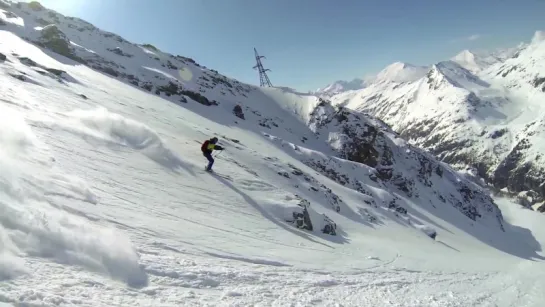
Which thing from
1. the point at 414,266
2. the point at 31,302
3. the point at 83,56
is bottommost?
the point at 31,302

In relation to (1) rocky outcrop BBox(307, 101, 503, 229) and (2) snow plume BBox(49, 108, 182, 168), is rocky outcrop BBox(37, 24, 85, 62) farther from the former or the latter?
(1) rocky outcrop BBox(307, 101, 503, 229)

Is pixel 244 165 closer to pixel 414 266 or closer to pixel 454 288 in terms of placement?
pixel 414 266

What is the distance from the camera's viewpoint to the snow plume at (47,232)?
698 cm

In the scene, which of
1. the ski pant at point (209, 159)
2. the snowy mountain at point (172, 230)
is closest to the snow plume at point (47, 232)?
the snowy mountain at point (172, 230)

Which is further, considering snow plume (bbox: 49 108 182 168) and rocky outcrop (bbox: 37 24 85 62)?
rocky outcrop (bbox: 37 24 85 62)

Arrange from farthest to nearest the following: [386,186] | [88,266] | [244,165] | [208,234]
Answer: [386,186] → [244,165] → [208,234] → [88,266]

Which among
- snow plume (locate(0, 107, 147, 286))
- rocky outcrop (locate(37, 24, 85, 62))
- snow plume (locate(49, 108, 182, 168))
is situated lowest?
snow plume (locate(0, 107, 147, 286))

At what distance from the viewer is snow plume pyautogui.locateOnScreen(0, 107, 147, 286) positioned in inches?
275

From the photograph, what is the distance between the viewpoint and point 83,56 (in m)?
62.7

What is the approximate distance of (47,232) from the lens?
7.58 metres

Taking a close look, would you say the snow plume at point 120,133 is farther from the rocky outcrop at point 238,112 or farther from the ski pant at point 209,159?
the rocky outcrop at point 238,112

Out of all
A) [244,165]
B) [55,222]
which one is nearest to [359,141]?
[244,165]

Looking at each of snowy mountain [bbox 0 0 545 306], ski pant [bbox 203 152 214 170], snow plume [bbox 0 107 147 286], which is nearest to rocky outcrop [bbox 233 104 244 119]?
snowy mountain [bbox 0 0 545 306]

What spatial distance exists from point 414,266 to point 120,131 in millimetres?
16219
